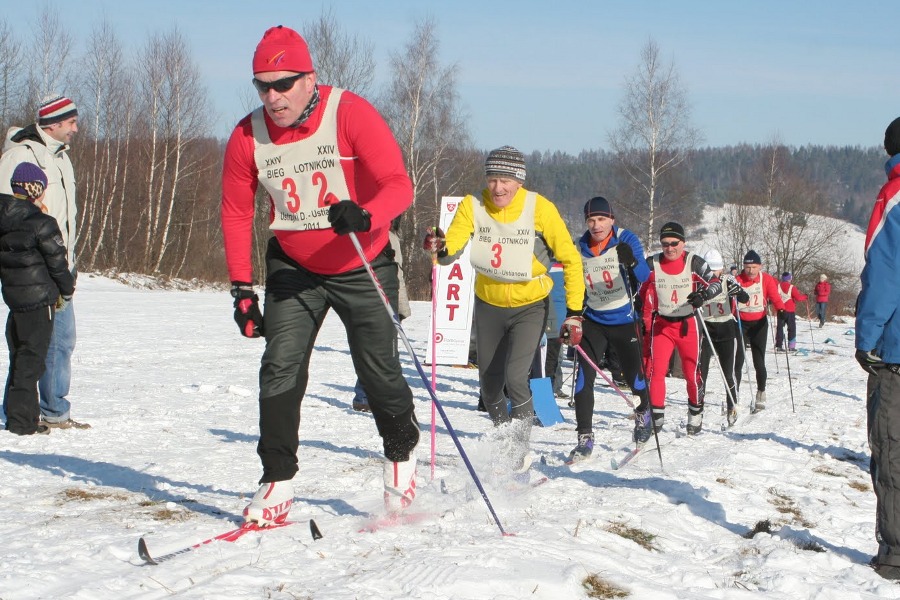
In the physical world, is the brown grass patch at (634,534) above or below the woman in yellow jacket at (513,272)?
below

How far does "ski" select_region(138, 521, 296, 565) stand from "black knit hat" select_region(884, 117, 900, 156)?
3.27 metres

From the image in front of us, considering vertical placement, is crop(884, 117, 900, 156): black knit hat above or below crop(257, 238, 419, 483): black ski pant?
above

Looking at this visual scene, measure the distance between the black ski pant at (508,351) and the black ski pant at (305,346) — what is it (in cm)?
173

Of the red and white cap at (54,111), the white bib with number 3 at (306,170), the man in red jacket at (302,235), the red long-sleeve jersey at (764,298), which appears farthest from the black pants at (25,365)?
the red long-sleeve jersey at (764,298)

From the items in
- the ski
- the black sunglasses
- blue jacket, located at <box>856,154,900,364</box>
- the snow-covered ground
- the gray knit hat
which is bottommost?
the snow-covered ground

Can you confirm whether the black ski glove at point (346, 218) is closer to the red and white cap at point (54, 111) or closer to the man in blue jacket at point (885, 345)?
the man in blue jacket at point (885, 345)

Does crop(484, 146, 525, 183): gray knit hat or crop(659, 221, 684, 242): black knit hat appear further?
crop(659, 221, 684, 242): black knit hat

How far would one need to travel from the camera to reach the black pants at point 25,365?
6426mm

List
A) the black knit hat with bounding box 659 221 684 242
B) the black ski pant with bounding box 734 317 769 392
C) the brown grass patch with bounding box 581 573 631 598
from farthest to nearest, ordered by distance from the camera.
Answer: the black ski pant with bounding box 734 317 769 392
the black knit hat with bounding box 659 221 684 242
the brown grass patch with bounding box 581 573 631 598

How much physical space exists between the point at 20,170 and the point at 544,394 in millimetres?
4793

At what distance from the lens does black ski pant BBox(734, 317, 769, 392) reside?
38.0 ft

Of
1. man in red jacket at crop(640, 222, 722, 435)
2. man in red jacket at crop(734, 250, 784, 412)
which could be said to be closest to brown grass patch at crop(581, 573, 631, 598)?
man in red jacket at crop(640, 222, 722, 435)

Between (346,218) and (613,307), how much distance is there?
4090 millimetres

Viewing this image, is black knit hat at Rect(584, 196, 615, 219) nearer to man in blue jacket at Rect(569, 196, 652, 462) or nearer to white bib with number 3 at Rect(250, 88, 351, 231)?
man in blue jacket at Rect(569, 196, 652, 462)
